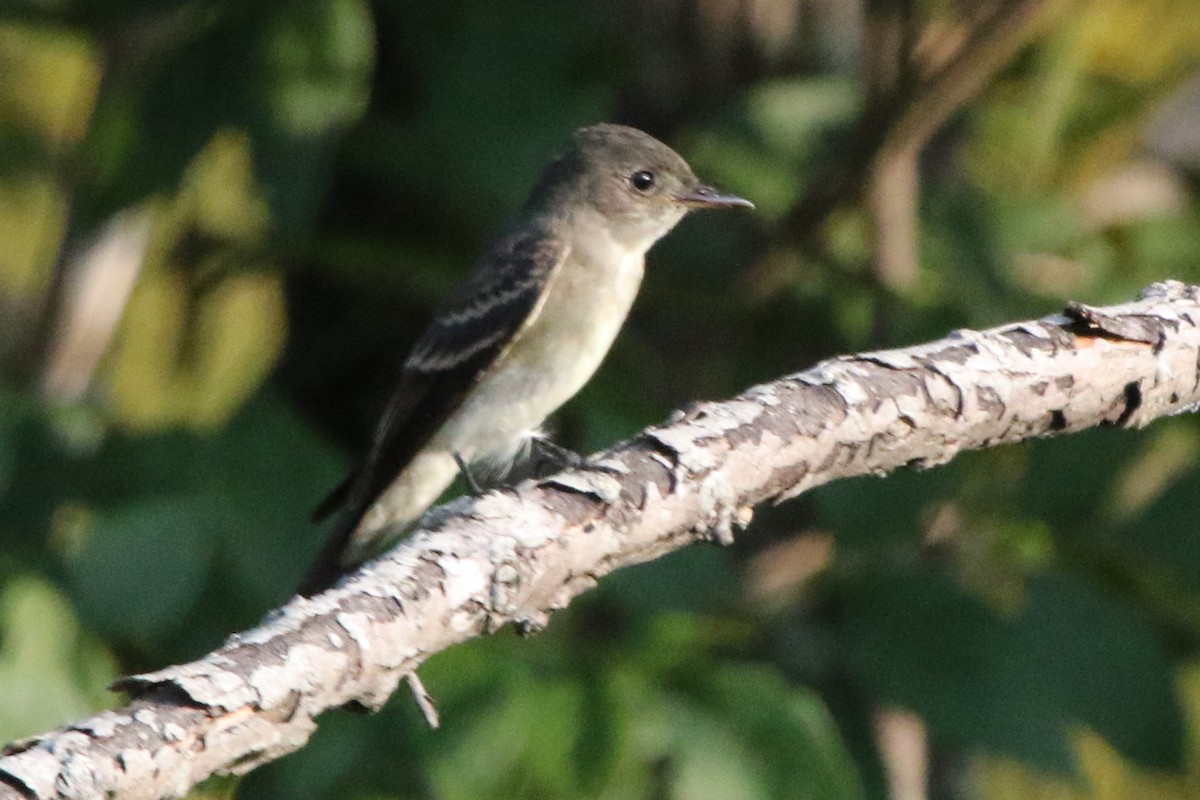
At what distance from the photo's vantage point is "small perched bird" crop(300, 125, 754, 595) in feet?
12.1

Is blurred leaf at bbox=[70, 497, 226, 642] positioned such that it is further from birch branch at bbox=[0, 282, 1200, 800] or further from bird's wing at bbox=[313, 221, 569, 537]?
birch branch at bbox=[0, 282, 1200, 800]

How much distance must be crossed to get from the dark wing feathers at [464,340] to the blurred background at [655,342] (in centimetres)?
21

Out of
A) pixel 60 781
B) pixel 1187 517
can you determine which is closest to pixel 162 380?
pixel 1187 517

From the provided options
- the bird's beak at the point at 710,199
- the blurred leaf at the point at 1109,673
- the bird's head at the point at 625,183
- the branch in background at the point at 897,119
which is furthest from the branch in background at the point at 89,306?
the blurred leaf at the point at 1109,673

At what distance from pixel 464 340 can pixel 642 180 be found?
1.86ft

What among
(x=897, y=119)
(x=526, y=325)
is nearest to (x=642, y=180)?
(x=526, y=325)

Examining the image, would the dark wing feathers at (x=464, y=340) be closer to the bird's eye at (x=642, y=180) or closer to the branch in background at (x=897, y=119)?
the bird's eye at (x=642, y=180)

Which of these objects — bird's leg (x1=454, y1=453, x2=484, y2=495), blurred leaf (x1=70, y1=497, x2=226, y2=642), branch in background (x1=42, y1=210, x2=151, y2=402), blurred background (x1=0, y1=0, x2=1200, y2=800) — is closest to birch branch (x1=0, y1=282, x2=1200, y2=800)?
blurred background (x1=0, y1=0, x2=1200, y2=800)

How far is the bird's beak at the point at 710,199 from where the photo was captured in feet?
12.5

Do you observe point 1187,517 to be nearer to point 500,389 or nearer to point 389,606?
point 500,389

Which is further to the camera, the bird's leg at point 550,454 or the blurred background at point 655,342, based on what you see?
the bird's leg at point 550,454

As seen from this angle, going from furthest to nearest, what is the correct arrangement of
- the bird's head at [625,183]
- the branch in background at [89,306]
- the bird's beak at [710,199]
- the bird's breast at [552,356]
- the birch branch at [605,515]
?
1. the branch in background at [89,306]
2. the bird's head at [625,183]
3. the bird's beak at [710,199]
4. the bird's breast at [552,356]
5. the birch branch at [605,515]

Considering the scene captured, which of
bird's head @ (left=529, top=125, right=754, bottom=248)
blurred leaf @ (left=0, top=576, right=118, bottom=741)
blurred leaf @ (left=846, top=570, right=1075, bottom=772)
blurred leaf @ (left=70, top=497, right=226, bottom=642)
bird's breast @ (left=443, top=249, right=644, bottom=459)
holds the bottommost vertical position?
blurred leaf @ (left=0, top=576, right=118, bottom=741)

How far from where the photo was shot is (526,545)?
7.35ft
